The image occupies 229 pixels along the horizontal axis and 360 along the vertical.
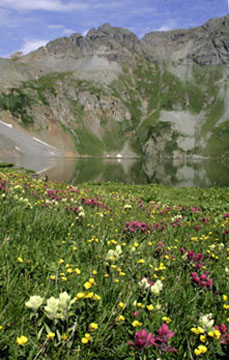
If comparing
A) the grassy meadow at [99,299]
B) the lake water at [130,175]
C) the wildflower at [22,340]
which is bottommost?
the lake water at [130,175]

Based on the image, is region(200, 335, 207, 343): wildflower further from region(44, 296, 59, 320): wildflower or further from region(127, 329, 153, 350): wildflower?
region(44, 296, 59, 320): wildflower

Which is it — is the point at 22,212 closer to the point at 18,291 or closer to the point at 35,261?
the point at 35,261

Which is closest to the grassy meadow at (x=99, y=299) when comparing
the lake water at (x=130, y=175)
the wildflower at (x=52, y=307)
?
the wildflower at (x=52, y=307)

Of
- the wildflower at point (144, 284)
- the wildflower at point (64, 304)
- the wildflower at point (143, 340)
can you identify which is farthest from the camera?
the wildflower at point (144, 284)

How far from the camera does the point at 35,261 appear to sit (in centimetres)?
432

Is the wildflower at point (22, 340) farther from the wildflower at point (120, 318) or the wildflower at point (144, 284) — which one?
the wildflower at point (144, 284)

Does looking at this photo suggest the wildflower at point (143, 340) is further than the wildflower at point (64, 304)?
No

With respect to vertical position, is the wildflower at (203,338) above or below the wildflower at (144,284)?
below

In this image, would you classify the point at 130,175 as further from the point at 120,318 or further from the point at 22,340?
the point at 22,340

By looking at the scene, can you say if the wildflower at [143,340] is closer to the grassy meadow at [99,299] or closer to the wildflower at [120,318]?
the grassy meadow at [99,299]

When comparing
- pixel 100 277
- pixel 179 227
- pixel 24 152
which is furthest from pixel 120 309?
pixel 24 152

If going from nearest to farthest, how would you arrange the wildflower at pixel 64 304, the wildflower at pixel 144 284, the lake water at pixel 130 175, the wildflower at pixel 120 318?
1. the wildflower at pixel 64 304
2. the wildflower at pixel 120 318
3. the wildflower at pixel 144 284
4. the lake water at pixel 130 175

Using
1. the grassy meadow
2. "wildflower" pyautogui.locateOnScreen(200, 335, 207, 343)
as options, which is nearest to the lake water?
the grassy meadow

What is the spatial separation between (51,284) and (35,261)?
810 mm
